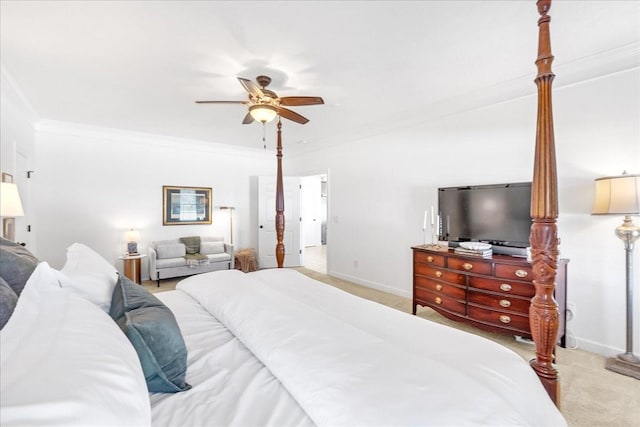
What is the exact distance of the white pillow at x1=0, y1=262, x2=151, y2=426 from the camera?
526 mm

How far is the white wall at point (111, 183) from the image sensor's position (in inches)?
176

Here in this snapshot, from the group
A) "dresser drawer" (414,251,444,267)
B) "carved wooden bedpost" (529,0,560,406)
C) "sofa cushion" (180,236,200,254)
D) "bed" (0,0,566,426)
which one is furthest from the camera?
"sofa cushion" (180,236,200,254)

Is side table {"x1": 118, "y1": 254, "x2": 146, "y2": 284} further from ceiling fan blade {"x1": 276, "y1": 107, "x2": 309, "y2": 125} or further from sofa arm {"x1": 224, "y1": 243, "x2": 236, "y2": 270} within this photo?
ceiling fan blade {"x1": 276, "y1": 107, "x2": 309, "y2": 125}

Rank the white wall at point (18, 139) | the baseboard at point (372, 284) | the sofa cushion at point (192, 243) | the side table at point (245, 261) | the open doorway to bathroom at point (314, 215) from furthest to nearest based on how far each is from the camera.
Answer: the open doorway to bathroom at point (314, 215) < the side table at point (245, 261) < the sofa cushion at point (192, 243) < the baseboard at point (372, 284) < the white wall at point (18, 139)

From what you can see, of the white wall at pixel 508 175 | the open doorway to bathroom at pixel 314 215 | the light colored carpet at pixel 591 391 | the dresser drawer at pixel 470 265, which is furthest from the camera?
the open doorway to bathroom at pixel 314 215

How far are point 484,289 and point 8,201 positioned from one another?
13.6 ft

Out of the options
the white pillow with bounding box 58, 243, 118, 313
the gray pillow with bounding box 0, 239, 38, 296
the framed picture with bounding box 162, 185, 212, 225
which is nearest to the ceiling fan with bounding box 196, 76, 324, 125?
the white pillow with bounding box 58, 243, 118, 313

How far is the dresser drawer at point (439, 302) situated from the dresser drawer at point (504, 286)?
0.86ft

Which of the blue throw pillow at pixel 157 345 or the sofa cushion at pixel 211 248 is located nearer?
the blue throw pillow at pixel 157 345

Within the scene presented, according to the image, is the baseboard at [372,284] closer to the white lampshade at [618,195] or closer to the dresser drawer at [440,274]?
the dresser drawer at [440,274]

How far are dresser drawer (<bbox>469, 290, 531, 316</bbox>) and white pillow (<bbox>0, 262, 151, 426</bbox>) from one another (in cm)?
291

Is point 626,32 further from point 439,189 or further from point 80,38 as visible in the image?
point 80,38

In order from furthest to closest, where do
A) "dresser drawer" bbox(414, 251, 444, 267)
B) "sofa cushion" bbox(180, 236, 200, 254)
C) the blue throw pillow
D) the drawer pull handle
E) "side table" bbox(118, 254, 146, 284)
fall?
1. "sofa cushion" bbox(180, 236, 200, 254)
2. "side table" bbox(118, 254, 146, 284)
3. "dresser drawer" bbox(414, 251, 444, 267)
4. the drawer pull handle
5. the blue throw pillow

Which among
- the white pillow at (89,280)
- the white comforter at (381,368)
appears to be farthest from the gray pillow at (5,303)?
the white comforter at (381,368)
